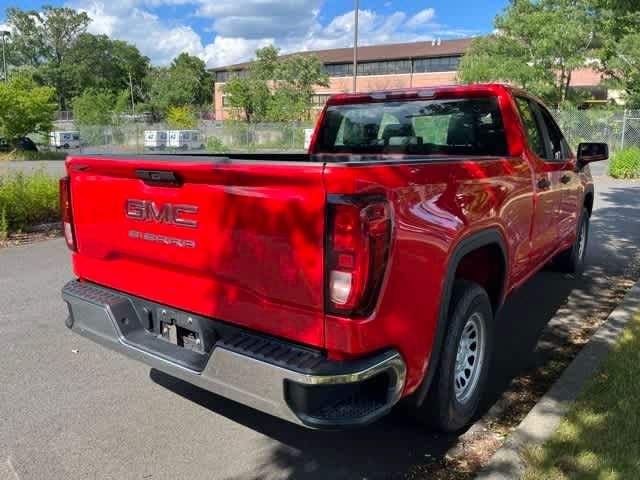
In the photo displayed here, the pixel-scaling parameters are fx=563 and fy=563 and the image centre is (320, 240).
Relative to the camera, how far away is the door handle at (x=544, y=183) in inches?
165

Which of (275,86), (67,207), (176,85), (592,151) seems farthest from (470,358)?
(176,85)

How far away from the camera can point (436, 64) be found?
224 feet

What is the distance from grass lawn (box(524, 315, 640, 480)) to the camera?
2.71 metres

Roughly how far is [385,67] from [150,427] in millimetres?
71971

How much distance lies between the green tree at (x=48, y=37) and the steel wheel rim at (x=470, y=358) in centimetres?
9877

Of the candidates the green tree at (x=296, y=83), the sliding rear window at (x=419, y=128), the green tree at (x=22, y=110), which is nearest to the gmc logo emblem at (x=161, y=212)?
the sliding rear window at (x=419, y=128)

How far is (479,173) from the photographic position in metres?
3.07

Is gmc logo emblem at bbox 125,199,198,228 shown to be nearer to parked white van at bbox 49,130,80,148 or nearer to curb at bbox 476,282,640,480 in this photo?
curb at bbox 476,282,640,480

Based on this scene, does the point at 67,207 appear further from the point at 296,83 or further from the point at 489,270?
the point at 296,83

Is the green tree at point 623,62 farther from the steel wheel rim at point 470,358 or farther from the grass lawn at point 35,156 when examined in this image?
the grass lawn at point 35,156

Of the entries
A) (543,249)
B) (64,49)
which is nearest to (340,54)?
(64,49)

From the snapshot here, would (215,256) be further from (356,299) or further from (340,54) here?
(340,54)

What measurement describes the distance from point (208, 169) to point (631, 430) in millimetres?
2617

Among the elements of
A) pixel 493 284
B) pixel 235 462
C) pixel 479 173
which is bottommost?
pixel 235 462
